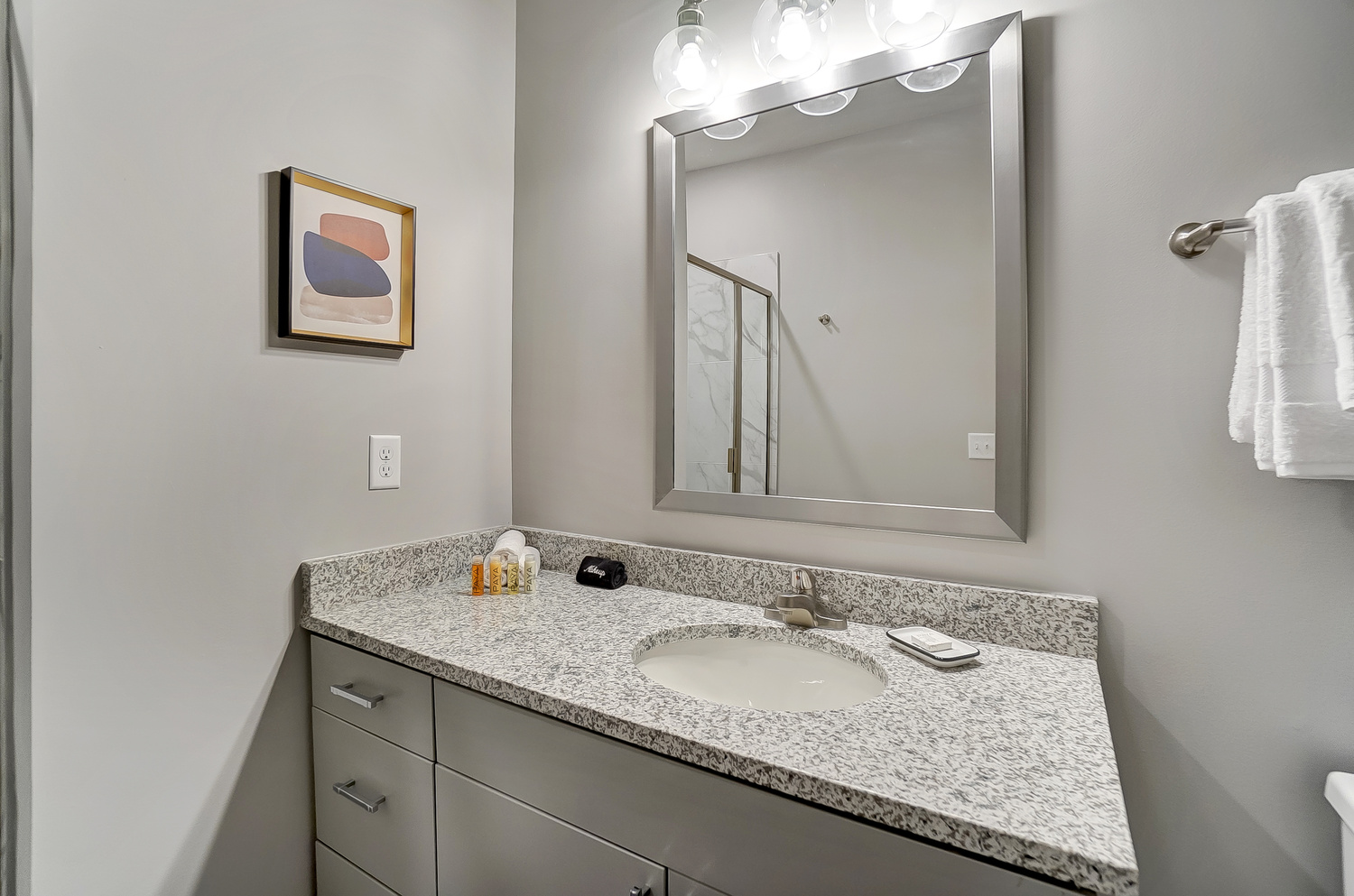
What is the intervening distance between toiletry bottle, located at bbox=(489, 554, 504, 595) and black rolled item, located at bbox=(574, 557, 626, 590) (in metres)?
0.17

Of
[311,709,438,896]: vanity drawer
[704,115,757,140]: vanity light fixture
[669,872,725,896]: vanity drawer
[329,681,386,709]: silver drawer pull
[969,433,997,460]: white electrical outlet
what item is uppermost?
[704,115,757,140]: vanity light fixture

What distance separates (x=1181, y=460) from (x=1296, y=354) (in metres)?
0.21

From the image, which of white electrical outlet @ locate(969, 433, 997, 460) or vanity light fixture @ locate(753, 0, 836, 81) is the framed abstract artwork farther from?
white electrical outlet @ locate(969, 433, 997, 460)

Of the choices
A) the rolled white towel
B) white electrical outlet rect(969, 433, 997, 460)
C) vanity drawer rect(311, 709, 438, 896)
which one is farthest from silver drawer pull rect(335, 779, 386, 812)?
white electrical outlet rect(969, 433, 997, 460)

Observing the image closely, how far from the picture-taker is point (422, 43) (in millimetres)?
1379

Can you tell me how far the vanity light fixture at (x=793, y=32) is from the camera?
1.11 meters

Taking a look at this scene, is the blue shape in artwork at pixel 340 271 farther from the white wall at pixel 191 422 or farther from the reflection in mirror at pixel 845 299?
the reflection in mirror at pixel 845 299

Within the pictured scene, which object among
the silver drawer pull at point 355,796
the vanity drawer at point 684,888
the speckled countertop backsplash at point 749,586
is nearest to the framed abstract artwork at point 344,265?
the speckled countertop backsplash at point 749,586

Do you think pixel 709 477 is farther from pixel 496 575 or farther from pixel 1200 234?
pixel 1200 234

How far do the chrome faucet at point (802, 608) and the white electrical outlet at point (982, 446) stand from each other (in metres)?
0.36

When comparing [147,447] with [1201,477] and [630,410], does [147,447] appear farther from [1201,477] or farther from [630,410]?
[1201,477]

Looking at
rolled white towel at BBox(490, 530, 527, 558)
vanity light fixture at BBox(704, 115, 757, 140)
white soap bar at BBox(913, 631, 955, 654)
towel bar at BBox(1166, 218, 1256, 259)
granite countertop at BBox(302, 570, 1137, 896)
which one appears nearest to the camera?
granite countertop at BBox(302, 570, 1137, 896)

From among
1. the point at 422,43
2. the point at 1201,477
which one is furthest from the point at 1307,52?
the point at 422,43

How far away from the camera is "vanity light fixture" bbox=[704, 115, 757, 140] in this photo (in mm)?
1256
